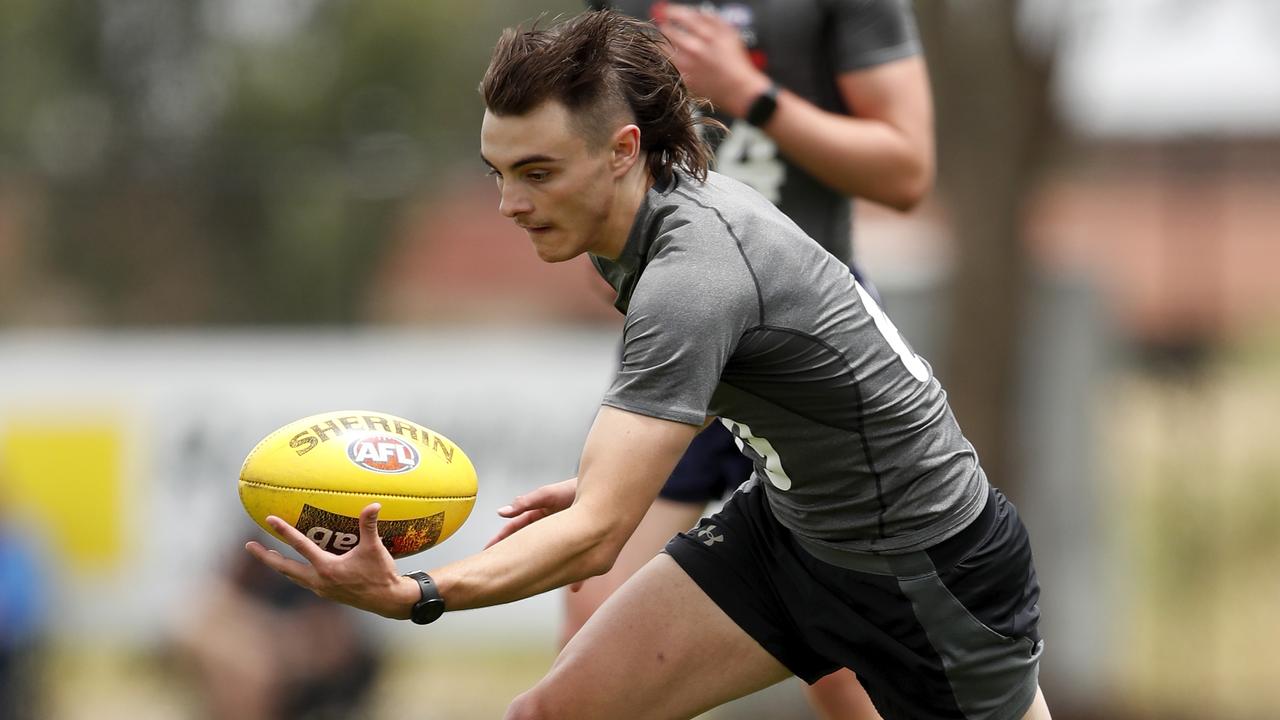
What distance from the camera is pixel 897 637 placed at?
12.0ft

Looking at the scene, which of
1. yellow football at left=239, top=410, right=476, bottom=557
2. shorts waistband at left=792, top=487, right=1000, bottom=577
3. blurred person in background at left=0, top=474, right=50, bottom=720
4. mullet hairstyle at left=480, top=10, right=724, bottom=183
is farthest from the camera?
blurred person in background at left=0, top=474, right=50, bottom=720

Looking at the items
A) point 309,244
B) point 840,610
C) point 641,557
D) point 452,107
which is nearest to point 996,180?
point 309,244

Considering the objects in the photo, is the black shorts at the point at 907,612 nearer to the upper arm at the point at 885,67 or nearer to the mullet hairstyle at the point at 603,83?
the mullet hairstyle at the point at 603,83

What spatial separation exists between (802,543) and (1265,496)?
27.7 feet

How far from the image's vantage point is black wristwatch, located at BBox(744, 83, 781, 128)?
431 centimetres

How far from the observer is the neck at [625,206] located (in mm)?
3291

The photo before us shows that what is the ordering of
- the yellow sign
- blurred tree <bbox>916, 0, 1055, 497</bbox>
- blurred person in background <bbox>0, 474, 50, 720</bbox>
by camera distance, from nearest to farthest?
blurred person in background <bbox>0, 474, 50, 720</bbox> < blurred tree <bbox>916, 0, 1055, 497</bbox> < the yellow sign

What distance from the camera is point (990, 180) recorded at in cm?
1020

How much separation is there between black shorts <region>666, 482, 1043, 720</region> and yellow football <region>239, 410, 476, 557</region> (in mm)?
703

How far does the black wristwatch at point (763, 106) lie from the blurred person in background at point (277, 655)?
5156mm

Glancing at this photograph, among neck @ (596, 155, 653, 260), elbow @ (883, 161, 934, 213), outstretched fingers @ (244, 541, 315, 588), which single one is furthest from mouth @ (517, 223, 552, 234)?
elbow @ (883, 161, 934, 213)

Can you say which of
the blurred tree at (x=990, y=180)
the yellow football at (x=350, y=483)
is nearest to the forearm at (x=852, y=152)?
the yellow football at (x=350, y=483)

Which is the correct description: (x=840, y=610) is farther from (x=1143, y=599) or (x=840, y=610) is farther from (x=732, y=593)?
(x=1143, y=599)

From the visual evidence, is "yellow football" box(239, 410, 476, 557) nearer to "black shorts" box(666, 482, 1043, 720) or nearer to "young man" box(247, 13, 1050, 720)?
"young man" box(247, 13, 1050, 720)
